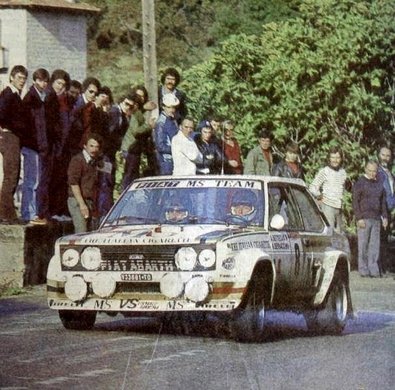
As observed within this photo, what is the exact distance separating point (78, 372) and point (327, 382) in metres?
1.75

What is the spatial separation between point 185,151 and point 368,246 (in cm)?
646

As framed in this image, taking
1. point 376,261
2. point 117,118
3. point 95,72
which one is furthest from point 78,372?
point 95,72

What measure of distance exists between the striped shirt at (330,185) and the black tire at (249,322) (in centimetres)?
1069

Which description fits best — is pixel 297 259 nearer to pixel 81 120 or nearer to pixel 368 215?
pixel 81 120

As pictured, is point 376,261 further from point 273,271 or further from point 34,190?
point 273,271

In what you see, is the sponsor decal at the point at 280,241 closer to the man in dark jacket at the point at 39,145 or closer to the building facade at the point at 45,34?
the man in dark jacket at the point at 39,145

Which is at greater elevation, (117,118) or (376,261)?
(117,118)

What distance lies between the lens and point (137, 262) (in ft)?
52.4

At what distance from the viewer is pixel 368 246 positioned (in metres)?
27.8

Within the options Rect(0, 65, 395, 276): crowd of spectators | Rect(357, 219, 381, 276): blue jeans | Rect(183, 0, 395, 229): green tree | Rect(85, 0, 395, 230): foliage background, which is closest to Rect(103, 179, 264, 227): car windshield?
Rect(0, 65, 395, 276): crowd of spectators

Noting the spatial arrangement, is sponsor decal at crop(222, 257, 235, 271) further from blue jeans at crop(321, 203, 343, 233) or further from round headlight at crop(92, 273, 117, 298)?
blue jeans at crop(321, 203, 343, 233)

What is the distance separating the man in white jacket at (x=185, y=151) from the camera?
22.0 meters

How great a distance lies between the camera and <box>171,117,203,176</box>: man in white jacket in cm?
2202

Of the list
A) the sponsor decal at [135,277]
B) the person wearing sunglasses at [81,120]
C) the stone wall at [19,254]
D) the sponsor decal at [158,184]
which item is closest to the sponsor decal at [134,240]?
the sponsor decal at [135,277]
